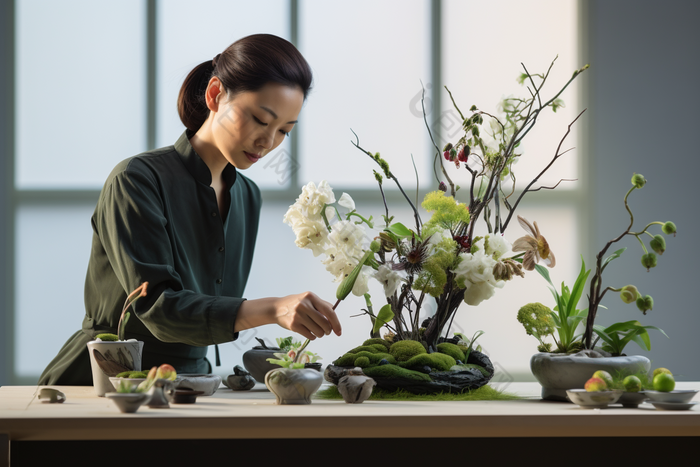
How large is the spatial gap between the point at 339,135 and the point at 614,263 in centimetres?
161

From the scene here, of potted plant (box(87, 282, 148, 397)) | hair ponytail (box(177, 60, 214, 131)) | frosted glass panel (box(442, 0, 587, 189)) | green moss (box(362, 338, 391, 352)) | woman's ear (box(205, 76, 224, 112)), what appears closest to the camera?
A: potted plant (box(87, 282, 148, 397))

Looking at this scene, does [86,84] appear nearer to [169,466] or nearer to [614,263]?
[169,466]

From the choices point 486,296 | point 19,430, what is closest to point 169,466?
point 19,430

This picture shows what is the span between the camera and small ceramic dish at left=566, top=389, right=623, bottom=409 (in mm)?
920

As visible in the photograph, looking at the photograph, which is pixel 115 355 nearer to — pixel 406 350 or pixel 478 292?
pixel 406 350

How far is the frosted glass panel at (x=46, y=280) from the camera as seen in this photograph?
3.01 meters

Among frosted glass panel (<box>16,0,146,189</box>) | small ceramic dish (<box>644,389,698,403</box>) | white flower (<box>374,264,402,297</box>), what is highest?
frosted glass panel (<box>16,0,146,189</box>)

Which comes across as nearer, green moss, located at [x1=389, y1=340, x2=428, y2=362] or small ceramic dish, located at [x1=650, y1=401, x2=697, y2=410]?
small ceramic dish, located at [x1=650, y1=401, x2=697, y2=410]

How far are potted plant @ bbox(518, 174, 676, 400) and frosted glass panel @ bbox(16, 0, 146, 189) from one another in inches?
99.1

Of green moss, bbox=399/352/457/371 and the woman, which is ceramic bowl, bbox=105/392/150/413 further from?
green moss, bbox=399/352/457/371

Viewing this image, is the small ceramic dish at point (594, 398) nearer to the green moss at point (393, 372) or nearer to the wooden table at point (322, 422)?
the wooden table at point (322, 422)

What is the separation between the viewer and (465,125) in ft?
3.99

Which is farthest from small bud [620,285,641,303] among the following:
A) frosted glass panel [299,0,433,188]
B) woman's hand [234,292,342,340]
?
frosted glass panel [299,0,433,188]

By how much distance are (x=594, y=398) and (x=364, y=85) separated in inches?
99.7
